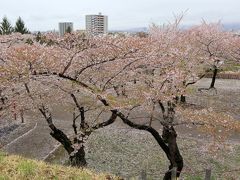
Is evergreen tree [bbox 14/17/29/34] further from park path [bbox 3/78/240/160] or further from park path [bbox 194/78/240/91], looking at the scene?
park path [bbox 3/78/240/160]

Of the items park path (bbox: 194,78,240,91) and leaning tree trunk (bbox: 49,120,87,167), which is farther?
park path (bbox: 194,78,240,91)

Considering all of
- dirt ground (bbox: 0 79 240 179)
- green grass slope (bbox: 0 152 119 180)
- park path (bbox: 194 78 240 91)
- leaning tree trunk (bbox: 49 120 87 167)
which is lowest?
park path (bbox: 194 78 240 91)

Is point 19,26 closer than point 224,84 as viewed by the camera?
No

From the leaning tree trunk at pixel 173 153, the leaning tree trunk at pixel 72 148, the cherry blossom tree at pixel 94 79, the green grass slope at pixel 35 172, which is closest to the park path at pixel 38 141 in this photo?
the cherry blossom tree at pixel 94 79

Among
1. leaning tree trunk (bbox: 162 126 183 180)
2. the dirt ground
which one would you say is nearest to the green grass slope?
leaning tree trunk (bbox: 162 126 183 180)

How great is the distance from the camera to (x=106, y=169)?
13.0m

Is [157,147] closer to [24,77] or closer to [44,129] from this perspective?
[44,129]

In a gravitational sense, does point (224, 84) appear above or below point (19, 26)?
below

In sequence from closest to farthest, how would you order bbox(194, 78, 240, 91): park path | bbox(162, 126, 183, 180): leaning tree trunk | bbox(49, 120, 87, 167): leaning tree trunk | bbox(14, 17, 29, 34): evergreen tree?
bbox(162, 126, 183, 180): leaning tree trunk < bbox(49, 120, 87, 167): leaning tree trunk < bbox(194, 78, 240, 91): park path < bbox(14, 17, 29, 34): evergreen tree

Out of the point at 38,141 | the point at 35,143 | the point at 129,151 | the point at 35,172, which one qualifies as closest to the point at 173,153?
the point at 129,151

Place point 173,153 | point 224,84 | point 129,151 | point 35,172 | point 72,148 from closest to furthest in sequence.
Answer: point 35,172 < point 173,153 < point 72,148 < point 129,151 < point 224,84

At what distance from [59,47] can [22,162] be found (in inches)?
282

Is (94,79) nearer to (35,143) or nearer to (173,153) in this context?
(173,153)

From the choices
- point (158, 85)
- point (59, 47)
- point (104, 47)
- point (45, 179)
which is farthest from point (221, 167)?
point (45, 179)
